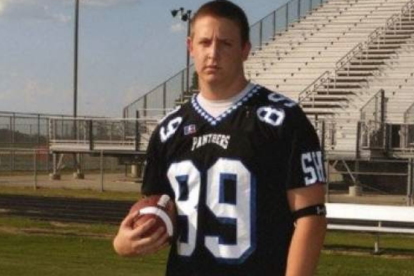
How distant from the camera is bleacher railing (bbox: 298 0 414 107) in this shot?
41.0 meters

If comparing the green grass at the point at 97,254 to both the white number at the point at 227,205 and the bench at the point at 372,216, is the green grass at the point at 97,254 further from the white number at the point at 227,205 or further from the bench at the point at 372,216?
the white number at the point at 227,205

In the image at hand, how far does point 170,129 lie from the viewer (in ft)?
12.4

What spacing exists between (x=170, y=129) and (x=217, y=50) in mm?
378

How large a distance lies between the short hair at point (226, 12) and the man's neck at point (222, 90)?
0.16 meters

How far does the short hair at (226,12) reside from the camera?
3621 millimetres

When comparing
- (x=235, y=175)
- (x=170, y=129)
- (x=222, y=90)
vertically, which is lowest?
(x=235, y=175)

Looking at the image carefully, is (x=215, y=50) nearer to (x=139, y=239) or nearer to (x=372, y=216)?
(x=139, y=239)

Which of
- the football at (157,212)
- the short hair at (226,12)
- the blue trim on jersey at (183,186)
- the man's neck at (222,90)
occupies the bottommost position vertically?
the football at (157,212)

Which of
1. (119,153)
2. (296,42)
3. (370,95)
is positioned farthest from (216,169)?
(296,42)

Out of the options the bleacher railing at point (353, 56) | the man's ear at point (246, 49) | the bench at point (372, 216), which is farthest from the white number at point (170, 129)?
the bleacher railing at point (353, 56)

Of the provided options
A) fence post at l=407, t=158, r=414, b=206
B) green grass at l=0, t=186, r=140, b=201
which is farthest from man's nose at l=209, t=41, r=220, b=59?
green grass at l=0, t=186, r=140, b=201

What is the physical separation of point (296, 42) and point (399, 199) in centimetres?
→ 2084

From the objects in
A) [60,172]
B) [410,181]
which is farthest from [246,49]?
[60,172]

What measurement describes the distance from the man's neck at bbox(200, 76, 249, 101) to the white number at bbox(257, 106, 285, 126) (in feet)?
0.42
